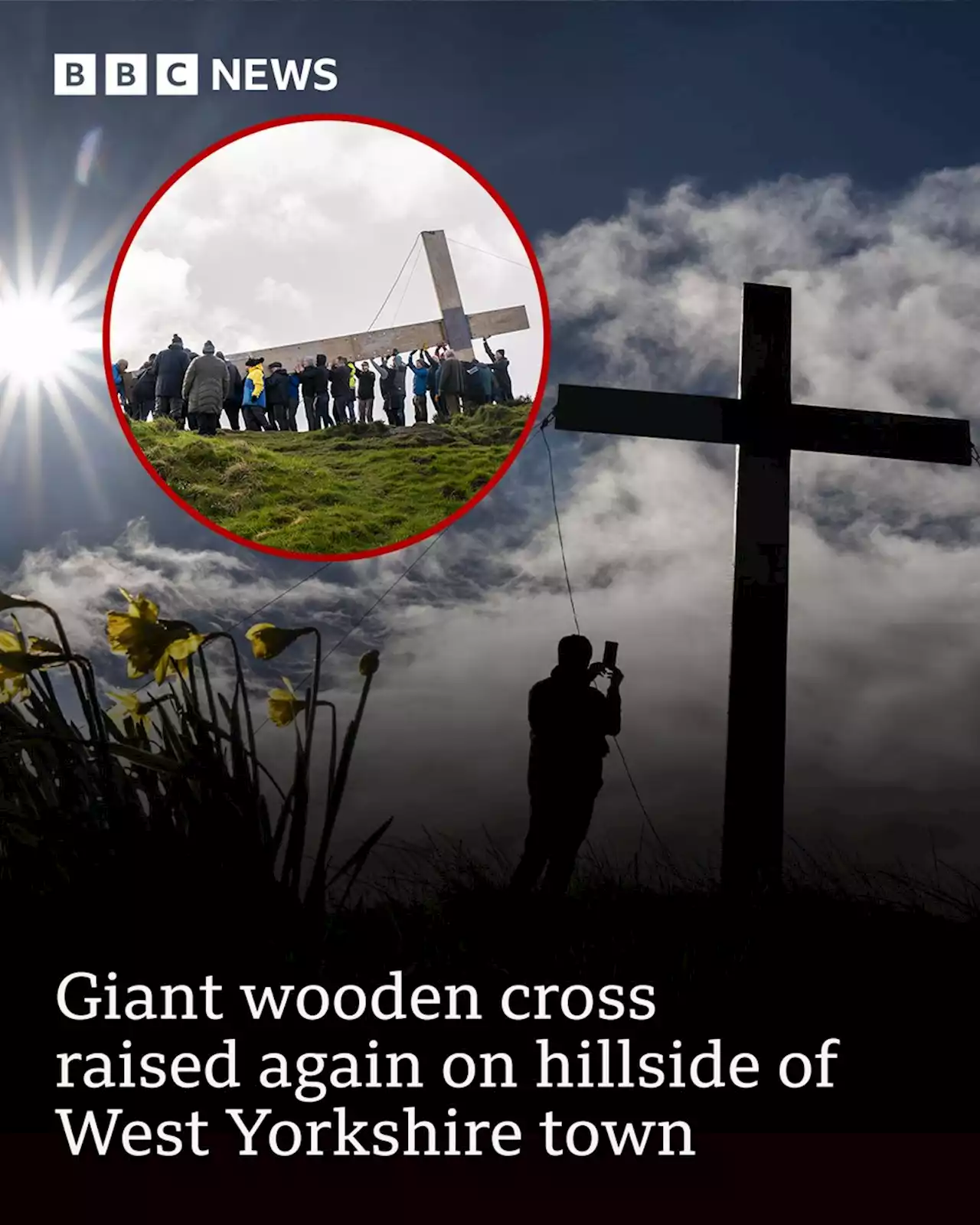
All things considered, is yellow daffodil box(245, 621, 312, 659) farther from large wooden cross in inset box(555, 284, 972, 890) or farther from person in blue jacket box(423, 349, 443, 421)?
person in blue jacket box(423, 349, 443, 421)

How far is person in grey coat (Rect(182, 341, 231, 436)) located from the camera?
21.1 feet

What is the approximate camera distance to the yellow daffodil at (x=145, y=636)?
370 centimetres

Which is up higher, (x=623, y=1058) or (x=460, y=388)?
(x=460, y=388)

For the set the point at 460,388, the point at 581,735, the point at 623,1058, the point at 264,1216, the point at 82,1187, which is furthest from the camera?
the point at 460,388

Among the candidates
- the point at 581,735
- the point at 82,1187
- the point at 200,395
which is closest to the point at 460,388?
the point at 200,395

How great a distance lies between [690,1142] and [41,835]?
216 cm

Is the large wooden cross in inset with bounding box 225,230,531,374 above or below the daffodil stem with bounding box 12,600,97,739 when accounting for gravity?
above

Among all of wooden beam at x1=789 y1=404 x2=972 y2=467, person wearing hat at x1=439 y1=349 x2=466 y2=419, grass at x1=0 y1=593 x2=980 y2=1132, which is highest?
person wearing hat at x1=439 y1=349 x2=466 y2=419

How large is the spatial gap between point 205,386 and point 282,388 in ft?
1.32

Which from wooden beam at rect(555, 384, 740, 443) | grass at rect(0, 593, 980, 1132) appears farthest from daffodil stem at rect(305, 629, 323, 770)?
wooden beam at rect(555, 384, 740, 443)

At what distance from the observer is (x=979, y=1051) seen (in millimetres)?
3463

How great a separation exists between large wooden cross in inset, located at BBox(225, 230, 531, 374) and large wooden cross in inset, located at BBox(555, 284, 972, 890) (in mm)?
557

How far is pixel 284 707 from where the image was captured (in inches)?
151

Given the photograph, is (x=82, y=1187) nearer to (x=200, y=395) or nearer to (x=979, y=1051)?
(x=979, y=1051)
